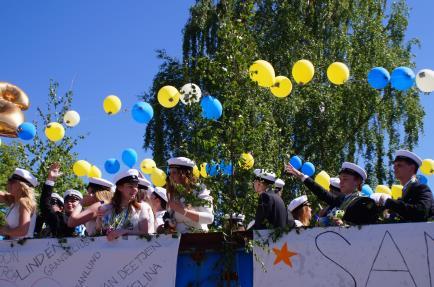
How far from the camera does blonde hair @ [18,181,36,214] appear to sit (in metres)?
5.79

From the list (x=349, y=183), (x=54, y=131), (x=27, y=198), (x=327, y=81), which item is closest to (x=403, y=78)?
(x=349, y=183)

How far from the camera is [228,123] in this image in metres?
5.40

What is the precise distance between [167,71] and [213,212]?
16.8 meters

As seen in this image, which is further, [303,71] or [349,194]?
[303,71]

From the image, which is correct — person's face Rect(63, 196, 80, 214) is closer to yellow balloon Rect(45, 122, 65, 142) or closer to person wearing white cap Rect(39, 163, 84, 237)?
person wearing white cap Rect(39, 163, 84, 237)

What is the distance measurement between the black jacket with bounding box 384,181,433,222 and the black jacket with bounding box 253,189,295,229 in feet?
3.24

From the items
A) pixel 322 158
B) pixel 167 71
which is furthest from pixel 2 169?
pixel 322 158

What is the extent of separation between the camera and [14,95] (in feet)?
34.2

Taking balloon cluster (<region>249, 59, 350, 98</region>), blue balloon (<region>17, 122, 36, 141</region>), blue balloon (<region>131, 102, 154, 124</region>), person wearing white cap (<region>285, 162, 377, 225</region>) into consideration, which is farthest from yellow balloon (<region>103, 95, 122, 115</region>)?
person wearing white cap (<region>285, 162, 377, 225</region>)

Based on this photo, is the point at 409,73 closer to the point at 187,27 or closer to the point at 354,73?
the point at 354,73

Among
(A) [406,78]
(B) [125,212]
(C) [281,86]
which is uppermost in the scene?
(A) [406,78]

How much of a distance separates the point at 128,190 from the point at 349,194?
1.95m

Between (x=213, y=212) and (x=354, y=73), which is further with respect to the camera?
(x=354, y=73)

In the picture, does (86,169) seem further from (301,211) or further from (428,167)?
(428,167)
